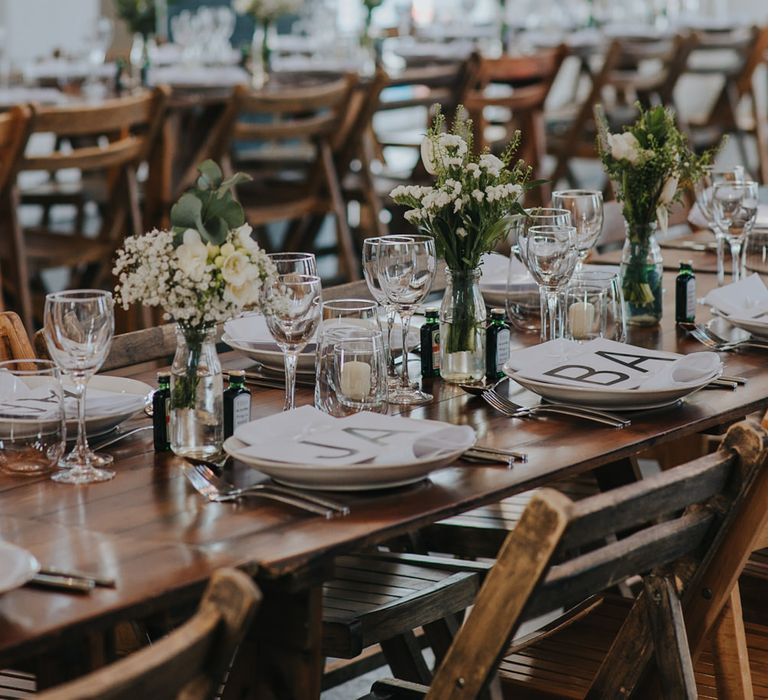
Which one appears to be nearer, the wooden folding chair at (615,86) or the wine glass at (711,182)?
the wine glass at (711,182)

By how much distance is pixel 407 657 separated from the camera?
2008mm

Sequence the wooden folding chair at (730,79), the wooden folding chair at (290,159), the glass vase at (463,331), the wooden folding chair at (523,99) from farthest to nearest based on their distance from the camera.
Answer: the wooden folding chair at (730,79) → the wooden folding chair at (523,99) → the wooden folding chair at (290,159) → the glass vase at (463,331)

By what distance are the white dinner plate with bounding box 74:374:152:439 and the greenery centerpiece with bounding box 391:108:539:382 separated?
440 mm

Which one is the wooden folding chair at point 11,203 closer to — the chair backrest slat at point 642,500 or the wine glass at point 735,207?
the wine glass at point 735,207

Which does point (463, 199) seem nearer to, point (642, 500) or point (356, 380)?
point (356, 380)

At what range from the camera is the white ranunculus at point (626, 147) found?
7.62ft

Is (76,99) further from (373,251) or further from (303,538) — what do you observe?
(303,538)

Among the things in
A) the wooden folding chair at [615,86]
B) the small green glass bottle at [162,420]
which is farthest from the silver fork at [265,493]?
the wooden folding chair at [615,86]

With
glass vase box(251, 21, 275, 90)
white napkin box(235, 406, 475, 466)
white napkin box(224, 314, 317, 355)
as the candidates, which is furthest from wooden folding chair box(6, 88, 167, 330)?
white napkin box(235, 406, 475, 466)

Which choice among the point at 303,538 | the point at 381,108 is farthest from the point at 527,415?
the point at 381,108

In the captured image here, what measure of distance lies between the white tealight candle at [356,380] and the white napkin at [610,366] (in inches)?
10.4

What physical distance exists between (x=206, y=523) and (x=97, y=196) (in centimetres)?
371

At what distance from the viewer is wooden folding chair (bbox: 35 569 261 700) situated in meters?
0.88

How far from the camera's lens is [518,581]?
1.17 meters
